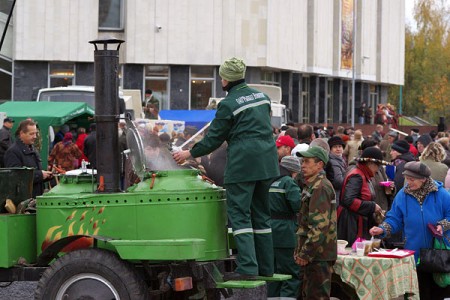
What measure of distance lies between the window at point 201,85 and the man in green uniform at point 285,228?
36.8 meters

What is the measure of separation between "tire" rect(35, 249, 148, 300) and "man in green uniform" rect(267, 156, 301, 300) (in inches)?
106

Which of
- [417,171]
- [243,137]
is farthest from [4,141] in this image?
[243,137]

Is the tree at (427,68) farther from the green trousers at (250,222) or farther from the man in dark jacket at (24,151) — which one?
the green trousers at (250,222)

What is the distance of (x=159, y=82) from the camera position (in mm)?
48750

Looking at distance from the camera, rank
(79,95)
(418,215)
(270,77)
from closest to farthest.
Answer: (418,215)
(79,95)
(270,77)

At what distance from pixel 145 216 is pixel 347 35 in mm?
55858

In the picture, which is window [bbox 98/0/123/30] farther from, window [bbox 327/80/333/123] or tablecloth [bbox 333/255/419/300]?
tablecloth [bbox 333/255/419/300]

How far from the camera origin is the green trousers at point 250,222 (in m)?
9.93

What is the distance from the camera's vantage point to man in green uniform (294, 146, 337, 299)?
1075 cm

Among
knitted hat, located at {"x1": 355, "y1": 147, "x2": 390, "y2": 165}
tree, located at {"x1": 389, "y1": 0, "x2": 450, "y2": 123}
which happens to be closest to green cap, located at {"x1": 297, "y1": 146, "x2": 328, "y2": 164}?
knitted hat, located at {"x1": 355, "y1": 147, "x2": 390, "y2": 165}

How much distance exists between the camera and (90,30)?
46.9 m

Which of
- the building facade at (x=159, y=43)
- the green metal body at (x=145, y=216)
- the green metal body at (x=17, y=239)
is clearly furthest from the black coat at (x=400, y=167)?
the building facade at (x=159, y=43)

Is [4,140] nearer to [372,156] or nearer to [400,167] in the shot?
[400,167]

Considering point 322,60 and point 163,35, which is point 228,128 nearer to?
point 163,35
